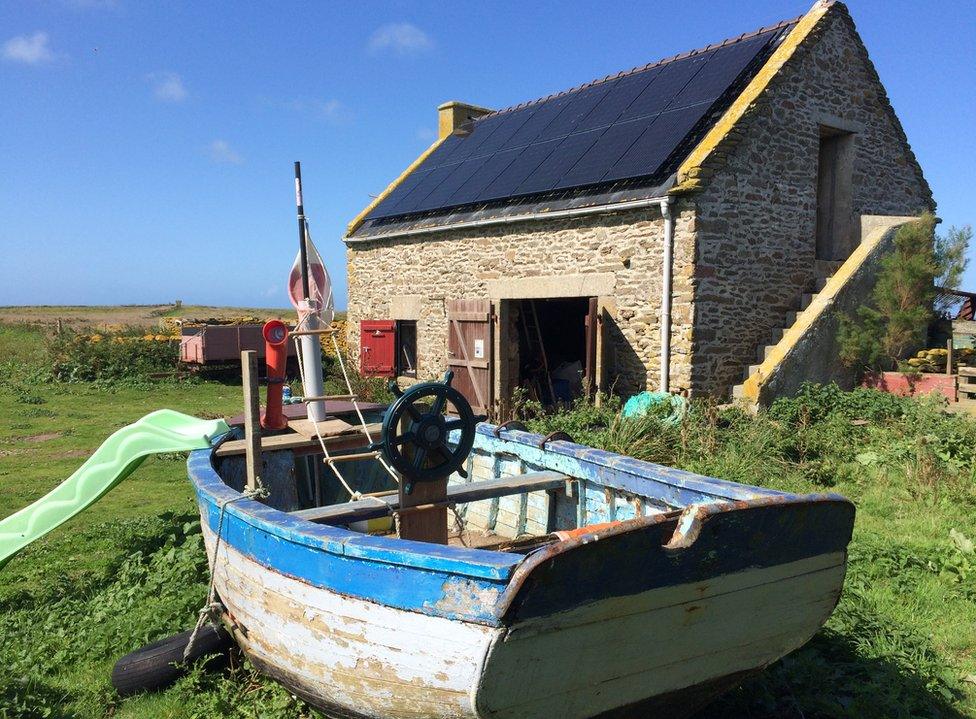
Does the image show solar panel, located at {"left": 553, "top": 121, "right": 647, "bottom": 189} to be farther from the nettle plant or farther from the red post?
the red post

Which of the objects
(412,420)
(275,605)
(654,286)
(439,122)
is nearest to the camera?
(275,605)

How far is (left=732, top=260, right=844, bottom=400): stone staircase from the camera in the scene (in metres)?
9.71

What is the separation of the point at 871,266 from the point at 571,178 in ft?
14.1

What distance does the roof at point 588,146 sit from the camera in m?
10.2

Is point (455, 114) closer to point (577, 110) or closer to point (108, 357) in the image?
point (577, 110)

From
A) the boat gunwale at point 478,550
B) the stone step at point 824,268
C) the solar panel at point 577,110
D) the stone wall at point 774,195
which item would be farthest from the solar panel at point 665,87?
the boat gunwale at point 478,550

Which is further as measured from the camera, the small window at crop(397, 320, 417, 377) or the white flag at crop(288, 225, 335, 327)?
the small window at crop(397, 320, 417, 377)

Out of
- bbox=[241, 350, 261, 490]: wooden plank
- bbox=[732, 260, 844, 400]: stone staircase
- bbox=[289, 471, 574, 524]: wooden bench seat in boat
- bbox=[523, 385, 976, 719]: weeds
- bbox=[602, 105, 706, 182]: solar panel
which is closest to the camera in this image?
bbox=[523, 385, 976, 719]: weeds

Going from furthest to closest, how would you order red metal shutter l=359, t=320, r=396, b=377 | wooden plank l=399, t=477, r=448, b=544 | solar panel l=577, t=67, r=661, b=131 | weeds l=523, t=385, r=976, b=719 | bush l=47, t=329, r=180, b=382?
bush l=47, t=329, r=180, b=382
red metal shutter l=359, t=320, r=396, b=377
solar panel l=577, t=67, r=661, b=131
wooden plank l=399, t=477, r=448, b=544
weeds l=523, t=385, r=976, b=719

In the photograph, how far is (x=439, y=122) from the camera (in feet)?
59.0

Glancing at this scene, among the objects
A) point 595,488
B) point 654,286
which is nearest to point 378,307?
point 654,286

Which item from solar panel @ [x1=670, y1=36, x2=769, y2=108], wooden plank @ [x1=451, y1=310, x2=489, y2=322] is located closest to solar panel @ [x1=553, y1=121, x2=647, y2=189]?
solar panel @ [x1=670, y1=36, x2=769, y2=108]

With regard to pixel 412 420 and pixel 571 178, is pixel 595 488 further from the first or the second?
pixel 571 178

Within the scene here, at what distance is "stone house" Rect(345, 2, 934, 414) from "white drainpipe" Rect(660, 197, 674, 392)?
18 millimetres
